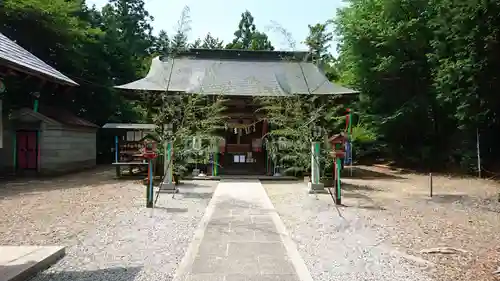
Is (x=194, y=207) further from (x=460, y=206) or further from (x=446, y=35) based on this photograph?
(x=446, y=35)

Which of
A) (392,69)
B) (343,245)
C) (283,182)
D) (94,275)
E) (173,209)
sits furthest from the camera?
(392,69)

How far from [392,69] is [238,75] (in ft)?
22.8

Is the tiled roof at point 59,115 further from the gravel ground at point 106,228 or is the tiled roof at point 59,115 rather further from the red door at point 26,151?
the gravel ground at point 106,228

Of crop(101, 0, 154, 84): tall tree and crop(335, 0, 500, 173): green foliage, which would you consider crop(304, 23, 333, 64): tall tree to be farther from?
crop(101, 0, 154, 84): tall tree

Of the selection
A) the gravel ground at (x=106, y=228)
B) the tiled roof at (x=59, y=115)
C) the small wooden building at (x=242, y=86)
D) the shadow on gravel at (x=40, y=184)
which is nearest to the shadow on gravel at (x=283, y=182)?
the small wooden building at (x=242, y=86)

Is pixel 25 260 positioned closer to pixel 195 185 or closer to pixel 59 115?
pixel 195 185

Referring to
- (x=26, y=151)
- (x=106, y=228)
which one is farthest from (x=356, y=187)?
(x=26, y=151)

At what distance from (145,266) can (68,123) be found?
37.6 ft

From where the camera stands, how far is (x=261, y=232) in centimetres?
468

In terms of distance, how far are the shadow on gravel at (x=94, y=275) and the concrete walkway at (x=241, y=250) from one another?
0.48 meters

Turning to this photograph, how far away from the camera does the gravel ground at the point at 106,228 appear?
11.4ft

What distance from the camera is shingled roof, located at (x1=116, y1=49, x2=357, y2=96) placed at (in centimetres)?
1168

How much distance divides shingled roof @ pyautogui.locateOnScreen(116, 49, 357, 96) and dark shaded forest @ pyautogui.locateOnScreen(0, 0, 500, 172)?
1.11m

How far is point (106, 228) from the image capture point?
5105mm
